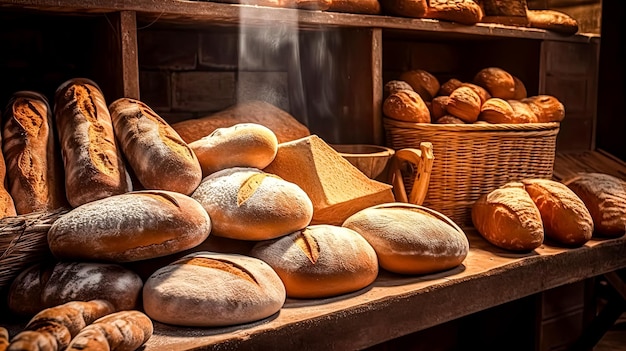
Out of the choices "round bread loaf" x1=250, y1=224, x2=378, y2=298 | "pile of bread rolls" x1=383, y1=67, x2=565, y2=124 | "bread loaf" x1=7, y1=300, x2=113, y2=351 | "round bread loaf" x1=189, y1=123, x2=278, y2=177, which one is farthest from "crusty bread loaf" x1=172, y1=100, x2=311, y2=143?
"bread loaf" x1=7, y1=300, x2=113, y2=351

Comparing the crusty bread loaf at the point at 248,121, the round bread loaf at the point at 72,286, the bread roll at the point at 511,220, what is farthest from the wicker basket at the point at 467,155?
the round bread loaf at the point at 72,286

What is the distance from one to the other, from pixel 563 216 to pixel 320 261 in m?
0.90

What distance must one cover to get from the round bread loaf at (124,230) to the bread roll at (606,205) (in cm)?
138

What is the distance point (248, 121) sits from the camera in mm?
1883

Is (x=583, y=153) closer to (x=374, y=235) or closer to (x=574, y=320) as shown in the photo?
(x=574, y=320)

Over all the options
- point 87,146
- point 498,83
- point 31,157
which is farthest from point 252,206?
point 498,83

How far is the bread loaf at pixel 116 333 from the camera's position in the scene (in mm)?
905

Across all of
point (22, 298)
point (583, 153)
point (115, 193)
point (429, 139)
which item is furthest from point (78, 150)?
point (583, 153)

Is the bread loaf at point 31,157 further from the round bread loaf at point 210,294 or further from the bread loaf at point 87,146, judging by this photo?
the round bread loaf at point 210,294

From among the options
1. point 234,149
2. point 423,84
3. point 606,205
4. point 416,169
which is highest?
point 423,84

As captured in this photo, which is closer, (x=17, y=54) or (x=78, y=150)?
(x=78, y=150)

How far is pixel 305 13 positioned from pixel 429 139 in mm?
568

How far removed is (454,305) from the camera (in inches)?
58.9

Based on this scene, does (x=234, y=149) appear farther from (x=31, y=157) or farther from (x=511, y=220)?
(x=511, y=220)
